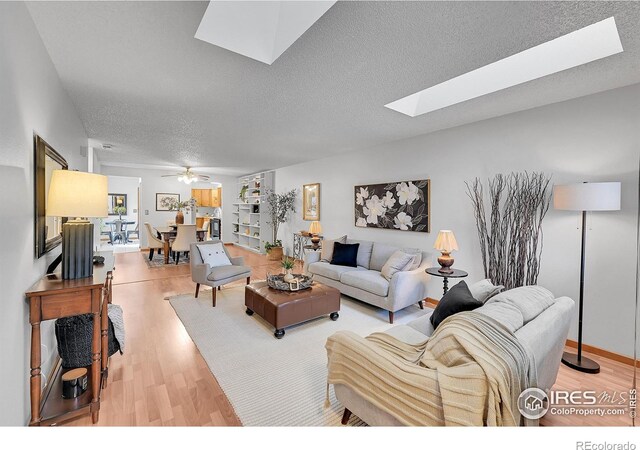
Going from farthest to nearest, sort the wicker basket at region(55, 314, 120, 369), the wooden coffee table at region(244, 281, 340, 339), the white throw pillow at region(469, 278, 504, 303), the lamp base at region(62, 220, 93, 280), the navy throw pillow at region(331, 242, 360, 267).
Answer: the navy throw pillow at region(331, 242, 360, 267), the wooden coffee table at region(244, 281, 340, 339), the white throw pillow at region(469, 278, 504, 303), the wicker basket at region(55, 314, 120, 369), the lamp base at region(62, 220, 93, 280)

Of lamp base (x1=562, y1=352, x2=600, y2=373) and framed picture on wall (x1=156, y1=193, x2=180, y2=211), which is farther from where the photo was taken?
framed picture on wall (x1=156, y1=193, x2=180, y2=211)

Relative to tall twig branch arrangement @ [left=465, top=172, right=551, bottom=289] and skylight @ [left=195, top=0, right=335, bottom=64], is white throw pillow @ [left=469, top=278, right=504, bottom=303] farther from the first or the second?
skylight @ [left=195, top=0, right=335, bottom=64]

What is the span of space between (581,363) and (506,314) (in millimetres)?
1822

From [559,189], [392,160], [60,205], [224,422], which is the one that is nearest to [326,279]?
[392,160]

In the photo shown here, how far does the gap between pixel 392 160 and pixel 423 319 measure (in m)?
2.89

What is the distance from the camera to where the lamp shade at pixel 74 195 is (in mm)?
1682

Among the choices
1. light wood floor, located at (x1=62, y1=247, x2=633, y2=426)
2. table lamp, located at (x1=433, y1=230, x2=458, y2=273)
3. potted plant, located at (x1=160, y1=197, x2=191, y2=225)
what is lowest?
light wood floor, located at (x1=62, y1=247, x2=633, y2=426)

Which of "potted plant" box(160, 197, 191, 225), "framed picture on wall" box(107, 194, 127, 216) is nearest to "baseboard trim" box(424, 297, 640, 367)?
"potted plant" box(160, 197, 191, 225)

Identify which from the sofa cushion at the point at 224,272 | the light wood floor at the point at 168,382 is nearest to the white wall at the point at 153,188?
the light wood floor at the point at 168,382

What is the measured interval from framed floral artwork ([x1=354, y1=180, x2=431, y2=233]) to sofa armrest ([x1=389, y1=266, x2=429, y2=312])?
781 mm

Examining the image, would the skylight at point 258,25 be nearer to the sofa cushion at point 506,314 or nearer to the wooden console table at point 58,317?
the wooden console table at point 58,317

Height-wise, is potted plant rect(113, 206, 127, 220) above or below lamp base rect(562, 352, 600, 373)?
above

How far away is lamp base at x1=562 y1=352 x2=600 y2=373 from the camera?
2.41 m

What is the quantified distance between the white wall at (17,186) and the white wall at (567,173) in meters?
4.05
